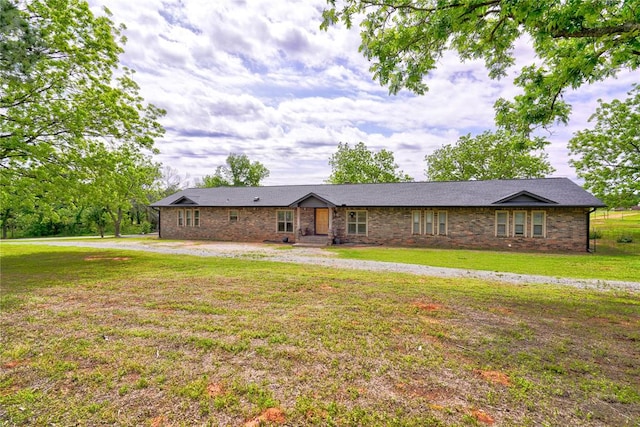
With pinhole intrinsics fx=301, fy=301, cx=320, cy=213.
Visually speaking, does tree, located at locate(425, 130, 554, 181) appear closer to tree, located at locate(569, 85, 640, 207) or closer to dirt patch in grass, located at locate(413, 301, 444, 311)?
tree, located at locate(569, 85, 640, 207)

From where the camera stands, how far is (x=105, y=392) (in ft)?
10.3

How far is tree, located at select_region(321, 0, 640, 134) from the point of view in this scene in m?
4.85

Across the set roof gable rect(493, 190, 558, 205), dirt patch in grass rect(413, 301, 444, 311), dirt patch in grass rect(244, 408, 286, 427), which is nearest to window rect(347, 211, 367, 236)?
roof gable rect(493, 190, 558, 205)

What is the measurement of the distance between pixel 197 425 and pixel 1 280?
9.66 metres

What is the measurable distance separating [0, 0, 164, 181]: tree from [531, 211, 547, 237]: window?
2031cm

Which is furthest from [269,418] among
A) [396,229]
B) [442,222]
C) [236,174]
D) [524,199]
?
[236,174]

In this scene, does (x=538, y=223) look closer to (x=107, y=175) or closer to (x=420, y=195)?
(x=420, y=195)

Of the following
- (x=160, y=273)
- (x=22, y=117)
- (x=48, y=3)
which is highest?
(x=48, y=3)

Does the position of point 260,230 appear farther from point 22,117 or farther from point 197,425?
point 197,425

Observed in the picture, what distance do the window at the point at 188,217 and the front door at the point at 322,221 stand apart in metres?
9.96

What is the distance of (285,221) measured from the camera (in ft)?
71.4

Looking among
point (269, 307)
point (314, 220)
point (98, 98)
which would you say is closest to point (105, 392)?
point (269, 307)

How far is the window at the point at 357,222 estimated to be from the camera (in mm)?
20062

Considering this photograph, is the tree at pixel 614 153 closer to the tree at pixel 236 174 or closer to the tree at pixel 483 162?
the tree at pixel 483 162
